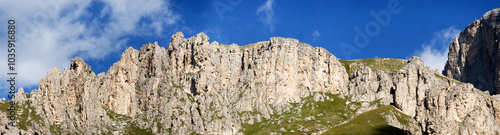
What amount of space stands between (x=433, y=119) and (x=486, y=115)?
146ft

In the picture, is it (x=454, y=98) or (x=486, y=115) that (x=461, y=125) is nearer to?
(x=454, y=98)

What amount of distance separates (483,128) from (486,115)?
1206cm

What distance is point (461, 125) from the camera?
452ft

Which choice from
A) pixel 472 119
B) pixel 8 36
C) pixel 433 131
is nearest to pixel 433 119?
pixel 433 131

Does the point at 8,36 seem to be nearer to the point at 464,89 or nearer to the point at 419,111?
the point at 419,111

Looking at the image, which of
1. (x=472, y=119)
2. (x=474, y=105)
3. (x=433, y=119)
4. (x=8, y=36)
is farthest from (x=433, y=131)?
(x=8, y=36)

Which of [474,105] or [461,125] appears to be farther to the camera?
[474,105]

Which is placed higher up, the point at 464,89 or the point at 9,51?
the point at 9,51

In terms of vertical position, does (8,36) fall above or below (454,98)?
above

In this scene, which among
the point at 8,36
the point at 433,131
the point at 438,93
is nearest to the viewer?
the point at 433,131

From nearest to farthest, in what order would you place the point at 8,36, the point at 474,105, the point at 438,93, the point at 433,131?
the point at 433,131 → the point at 8,36 → the point at 438,93 → the point at 474,105

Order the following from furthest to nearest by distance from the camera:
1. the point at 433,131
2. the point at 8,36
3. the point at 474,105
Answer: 1. the point at 474,105
2. the point at 8,36
3. the point at 433,131

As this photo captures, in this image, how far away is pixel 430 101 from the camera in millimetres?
139375

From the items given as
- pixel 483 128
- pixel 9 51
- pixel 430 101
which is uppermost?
pixel 9 51
